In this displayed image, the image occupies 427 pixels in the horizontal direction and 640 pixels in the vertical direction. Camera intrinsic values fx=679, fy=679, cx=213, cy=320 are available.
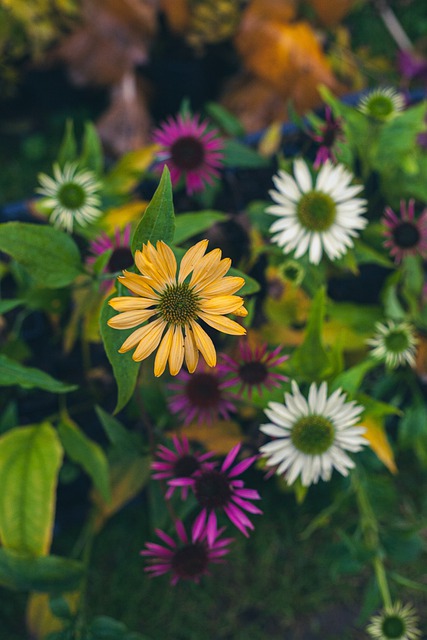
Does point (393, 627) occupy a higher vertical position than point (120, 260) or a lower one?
lower

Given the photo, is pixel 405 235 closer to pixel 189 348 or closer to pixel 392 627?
pixel 189 348

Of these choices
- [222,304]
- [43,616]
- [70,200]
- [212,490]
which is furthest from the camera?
[43,616]

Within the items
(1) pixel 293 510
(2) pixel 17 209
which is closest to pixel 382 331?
(1) pixel 293 510

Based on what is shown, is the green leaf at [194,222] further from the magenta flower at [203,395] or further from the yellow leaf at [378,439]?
the yellow leaf at [378,439]

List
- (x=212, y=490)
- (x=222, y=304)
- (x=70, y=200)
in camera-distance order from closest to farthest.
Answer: (x=222, y=304), (x=212, y=490), (x=70, y=200)

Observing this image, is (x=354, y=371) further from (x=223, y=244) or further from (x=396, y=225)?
(x=223, y=244)

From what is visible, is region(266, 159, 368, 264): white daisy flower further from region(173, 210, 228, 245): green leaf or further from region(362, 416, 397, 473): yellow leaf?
region(362, 416, 397, 473): yellow leaf

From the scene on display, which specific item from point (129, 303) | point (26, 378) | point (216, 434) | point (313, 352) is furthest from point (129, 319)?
point (216, 434)
